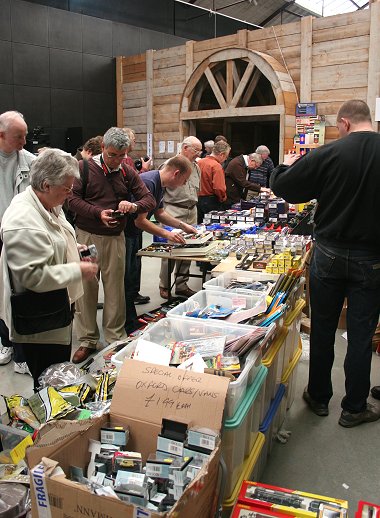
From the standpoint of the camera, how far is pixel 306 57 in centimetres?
698

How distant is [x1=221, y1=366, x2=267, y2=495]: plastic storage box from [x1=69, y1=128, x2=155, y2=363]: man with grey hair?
183 cm

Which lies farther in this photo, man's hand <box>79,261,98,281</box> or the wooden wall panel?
the wooden wall panel

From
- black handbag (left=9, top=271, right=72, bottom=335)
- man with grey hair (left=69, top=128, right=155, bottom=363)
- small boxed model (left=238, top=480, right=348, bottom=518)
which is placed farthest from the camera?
man with grey hair (left=69, top=128, right=155, bottom=363)

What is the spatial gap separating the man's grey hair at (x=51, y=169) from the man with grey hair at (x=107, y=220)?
126cm

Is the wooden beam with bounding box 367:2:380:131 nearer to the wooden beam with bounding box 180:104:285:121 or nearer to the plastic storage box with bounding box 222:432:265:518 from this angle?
the wooden beam with bounding box 180:104:285:121

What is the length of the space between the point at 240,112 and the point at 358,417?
18.6 ft

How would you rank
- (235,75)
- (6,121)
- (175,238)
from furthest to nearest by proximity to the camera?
(235,75) → (175,238) → (6,121)

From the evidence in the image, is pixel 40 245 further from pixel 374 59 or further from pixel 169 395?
pixel 374 59

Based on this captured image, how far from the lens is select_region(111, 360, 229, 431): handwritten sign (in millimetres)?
1530

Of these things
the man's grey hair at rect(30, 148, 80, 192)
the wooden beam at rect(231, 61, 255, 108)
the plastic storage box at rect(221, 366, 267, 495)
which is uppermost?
the wooden beam at rect(231, 61, 255, 108)

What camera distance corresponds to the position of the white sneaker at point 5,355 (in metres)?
3.62

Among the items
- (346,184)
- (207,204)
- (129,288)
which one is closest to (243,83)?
(207,204)

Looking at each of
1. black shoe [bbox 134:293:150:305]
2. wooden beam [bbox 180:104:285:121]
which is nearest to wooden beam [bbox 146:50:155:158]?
wooden beam [bbox 180:104:285:121]

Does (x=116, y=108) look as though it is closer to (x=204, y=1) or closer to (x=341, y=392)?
(x=204, y=1)
